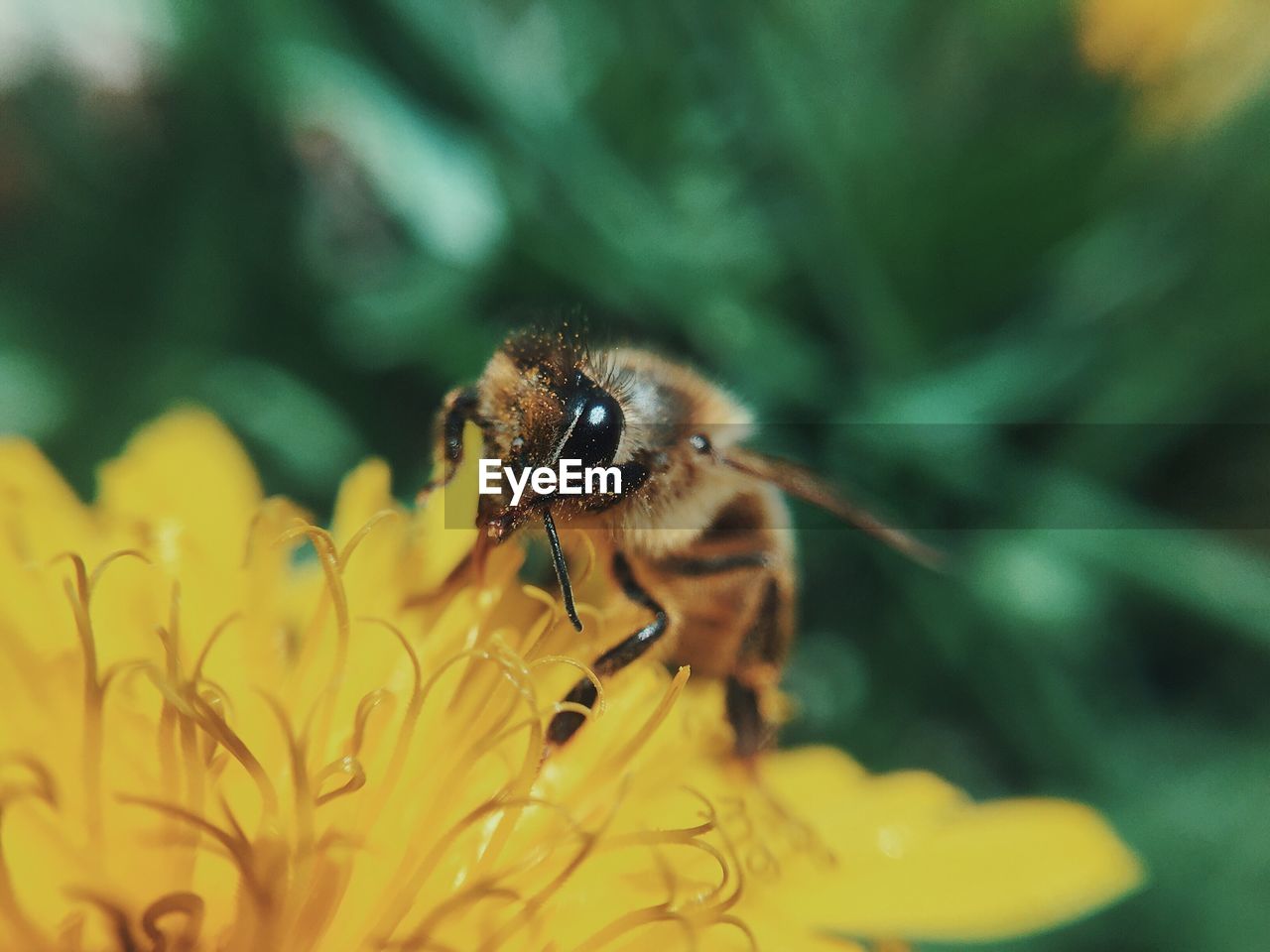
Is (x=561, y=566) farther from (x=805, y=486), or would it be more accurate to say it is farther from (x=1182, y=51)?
(x=1182, y=51)

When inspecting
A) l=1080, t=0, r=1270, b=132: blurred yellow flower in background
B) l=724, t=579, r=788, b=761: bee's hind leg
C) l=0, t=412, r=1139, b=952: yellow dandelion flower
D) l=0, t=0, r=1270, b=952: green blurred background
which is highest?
l=1080, t=0, r=1270, b=132: blurred yellow flower in background

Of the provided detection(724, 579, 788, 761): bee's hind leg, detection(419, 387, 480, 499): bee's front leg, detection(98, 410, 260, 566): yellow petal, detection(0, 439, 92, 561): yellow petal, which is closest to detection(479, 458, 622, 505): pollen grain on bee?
detection(419, 387, 480, 499): bee's front leg

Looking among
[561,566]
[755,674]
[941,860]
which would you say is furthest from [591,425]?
[941,860]

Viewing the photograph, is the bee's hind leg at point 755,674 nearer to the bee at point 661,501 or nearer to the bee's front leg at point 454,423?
the bee at point 661,501

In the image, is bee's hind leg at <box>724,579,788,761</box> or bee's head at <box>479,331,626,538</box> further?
bee's hind leg at <box>724,579,788,761</box>

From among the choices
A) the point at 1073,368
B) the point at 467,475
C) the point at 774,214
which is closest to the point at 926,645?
the point at 1073,368

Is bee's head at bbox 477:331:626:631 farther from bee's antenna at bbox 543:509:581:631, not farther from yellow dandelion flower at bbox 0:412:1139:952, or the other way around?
yellow dandelion flower at bbox 0:412:1139:952

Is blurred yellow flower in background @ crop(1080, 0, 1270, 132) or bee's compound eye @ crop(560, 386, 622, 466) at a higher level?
blurred yellow flower in background @ crop(1080, 0, 1270, 132)
